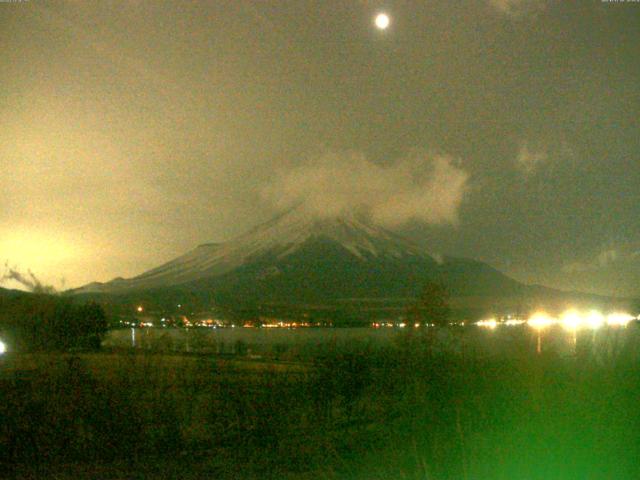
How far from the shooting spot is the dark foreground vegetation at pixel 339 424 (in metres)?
10.1

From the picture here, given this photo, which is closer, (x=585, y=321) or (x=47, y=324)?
(x=585, y=321)

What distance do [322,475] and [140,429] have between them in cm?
349

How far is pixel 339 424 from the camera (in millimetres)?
13359

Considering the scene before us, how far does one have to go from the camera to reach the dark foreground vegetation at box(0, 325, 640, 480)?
1005 cm

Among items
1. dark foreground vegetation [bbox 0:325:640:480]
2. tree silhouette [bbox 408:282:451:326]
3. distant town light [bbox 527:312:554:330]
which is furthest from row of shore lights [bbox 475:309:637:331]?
dark foreground vegetation [bbox 0:325:640:480]

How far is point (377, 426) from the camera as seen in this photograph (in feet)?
41.9

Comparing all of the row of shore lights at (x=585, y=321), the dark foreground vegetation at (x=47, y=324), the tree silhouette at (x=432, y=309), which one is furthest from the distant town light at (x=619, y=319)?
the dark foreground vegetation at (x=47, y=324)

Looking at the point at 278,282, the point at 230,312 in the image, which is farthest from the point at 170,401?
the point at 278,282

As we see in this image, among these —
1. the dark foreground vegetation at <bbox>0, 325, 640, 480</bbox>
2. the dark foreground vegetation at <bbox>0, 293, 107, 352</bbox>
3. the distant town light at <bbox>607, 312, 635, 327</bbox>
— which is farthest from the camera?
the dark foreground vegetation at <bbox>0, 293, 107, 352</bbox>

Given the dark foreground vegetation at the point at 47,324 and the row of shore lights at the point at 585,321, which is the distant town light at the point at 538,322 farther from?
the dark foreground vegetation at the point at 47,324

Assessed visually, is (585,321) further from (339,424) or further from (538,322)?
(339,424)

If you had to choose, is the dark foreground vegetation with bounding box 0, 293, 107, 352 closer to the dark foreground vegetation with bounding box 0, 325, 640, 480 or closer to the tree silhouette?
the tree silhouette

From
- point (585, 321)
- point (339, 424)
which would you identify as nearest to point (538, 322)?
point (585, 321)

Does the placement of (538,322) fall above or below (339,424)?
above
